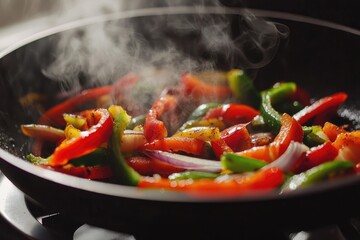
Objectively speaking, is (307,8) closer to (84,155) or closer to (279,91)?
(279,91)

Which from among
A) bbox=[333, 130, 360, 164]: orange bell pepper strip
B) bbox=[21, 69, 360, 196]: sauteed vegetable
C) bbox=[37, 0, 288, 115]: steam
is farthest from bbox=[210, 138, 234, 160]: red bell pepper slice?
bbox=[37, 0, 288, 115]: steam

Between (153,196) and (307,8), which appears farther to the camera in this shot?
(307,8)

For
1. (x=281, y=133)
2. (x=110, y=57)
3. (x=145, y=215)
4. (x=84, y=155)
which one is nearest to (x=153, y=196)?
(x=145, y=215)

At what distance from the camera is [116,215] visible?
1304 millimetres

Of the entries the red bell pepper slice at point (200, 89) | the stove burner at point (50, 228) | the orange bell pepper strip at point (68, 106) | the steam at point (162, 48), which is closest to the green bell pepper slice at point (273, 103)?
the red bell pepper slice at point (200, 89)

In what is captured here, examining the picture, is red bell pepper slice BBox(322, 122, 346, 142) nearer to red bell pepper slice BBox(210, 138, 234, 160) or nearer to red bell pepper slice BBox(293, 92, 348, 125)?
red bell pepper slice BBox(293, 92, 348, 125)

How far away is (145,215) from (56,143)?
0.89 metres

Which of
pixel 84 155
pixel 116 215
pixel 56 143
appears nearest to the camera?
pixel 116 215

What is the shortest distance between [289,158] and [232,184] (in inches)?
12.4

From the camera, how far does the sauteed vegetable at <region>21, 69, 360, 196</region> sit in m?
1.51

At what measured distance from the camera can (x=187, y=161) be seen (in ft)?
5.49

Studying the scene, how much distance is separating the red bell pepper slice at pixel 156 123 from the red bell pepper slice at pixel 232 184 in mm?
351

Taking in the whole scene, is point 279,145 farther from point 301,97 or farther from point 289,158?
point 301,97

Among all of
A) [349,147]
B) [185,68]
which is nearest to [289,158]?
[349,147]
